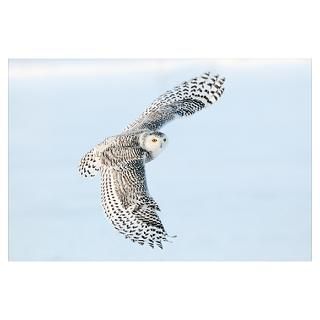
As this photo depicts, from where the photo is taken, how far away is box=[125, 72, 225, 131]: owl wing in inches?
149

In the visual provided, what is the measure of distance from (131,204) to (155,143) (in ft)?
0.93

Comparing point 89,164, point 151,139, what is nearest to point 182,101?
point 151,139

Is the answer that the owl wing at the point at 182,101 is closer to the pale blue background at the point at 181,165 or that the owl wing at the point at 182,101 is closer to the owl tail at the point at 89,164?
the pale blue background at the point at 181,165

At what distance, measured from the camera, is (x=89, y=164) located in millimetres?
3775

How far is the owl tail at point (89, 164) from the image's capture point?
377cm

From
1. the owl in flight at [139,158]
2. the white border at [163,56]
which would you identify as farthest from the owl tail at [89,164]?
the white border at [163,56]

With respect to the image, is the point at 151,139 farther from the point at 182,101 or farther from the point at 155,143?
the point at 182,101

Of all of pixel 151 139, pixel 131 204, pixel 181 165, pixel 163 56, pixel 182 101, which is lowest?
pixel 131 204

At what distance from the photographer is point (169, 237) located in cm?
376

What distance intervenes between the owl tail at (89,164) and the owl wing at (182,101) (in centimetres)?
18
